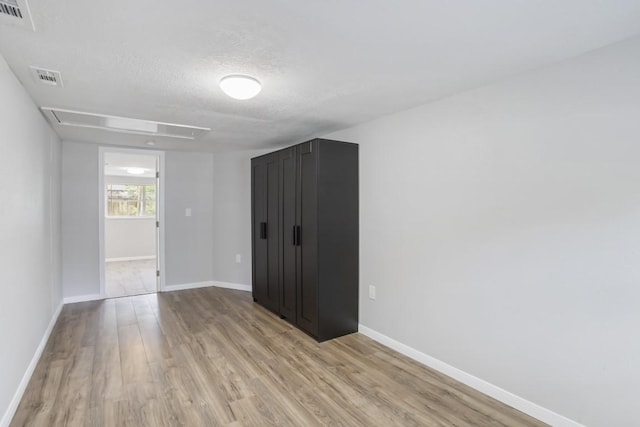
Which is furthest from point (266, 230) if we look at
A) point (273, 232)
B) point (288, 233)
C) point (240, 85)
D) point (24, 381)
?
point (24, 381)

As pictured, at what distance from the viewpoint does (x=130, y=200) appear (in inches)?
311

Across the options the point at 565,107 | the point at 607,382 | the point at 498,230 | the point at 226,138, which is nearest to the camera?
the point at 607,382

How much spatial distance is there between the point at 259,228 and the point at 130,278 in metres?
3.24

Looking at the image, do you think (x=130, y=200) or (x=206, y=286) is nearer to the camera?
(x=206, y=286)

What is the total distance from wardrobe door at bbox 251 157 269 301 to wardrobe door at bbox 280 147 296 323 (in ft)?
1.46

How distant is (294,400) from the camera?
7.42 ft

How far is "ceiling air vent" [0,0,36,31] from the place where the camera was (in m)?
1.41

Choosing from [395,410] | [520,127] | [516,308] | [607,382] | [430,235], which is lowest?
[395,410]

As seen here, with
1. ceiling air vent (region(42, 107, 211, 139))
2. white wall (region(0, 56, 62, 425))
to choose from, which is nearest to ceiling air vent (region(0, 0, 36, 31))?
white wall (region(0, 56, 62, 425))

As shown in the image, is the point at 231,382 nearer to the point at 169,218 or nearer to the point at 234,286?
the point at 234,286

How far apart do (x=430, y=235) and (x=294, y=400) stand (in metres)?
1.66

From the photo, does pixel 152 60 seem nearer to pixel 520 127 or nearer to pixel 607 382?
pixel 520 127

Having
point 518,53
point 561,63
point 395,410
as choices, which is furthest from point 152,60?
point 395,410

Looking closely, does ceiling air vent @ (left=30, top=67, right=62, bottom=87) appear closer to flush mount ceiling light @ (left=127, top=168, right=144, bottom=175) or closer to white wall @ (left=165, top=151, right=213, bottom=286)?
white wall @ (left=165, top=151, right=213, bottom=286)
